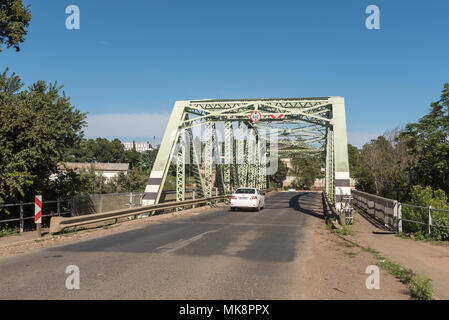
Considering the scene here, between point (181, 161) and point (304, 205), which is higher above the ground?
point (181, 161)

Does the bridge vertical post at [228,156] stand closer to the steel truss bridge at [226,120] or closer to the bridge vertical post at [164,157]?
the steel truss bridge at [226,120]

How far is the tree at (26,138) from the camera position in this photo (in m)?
12.7

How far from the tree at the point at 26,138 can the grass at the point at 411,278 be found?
36.8 feet

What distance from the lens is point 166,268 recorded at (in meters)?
7.50

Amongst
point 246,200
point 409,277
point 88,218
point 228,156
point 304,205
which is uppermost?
point 228,156

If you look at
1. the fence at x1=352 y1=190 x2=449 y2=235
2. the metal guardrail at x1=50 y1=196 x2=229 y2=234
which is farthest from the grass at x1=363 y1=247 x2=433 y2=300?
the metal guardrail at x1=50 y1=196 x2=229 y2=234

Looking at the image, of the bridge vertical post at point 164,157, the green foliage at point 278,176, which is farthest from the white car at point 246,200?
the green foliage at point 278,176

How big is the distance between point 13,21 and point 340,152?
1633 cm

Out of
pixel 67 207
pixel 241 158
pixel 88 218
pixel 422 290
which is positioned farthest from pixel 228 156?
pixel 422 290

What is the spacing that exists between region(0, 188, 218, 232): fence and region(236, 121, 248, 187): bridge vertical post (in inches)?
716

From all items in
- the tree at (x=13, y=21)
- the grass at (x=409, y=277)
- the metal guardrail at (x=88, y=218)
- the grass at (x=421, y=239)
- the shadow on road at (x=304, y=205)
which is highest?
the tree at (x=13, y=21)

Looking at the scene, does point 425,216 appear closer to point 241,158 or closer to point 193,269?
point 193,269

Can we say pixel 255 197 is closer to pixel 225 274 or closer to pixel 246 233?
pixel 246 233

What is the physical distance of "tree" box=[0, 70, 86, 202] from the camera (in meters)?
12.7
